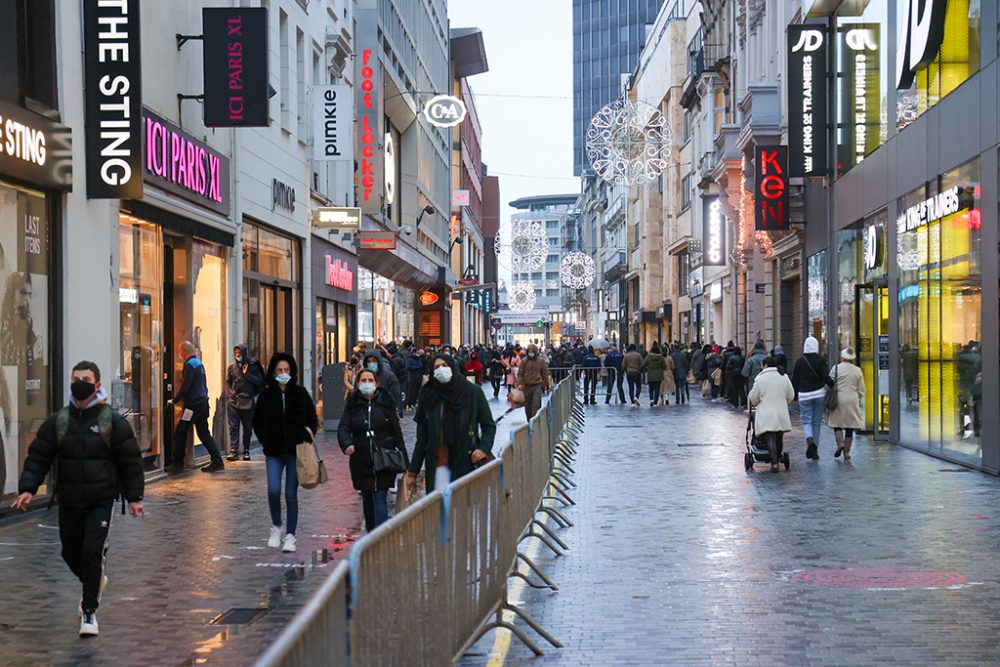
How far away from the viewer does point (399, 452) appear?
11844 millimetres

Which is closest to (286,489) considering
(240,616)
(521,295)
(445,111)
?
(240,616)

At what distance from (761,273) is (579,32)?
473 feet

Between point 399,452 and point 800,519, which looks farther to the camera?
point 800,519

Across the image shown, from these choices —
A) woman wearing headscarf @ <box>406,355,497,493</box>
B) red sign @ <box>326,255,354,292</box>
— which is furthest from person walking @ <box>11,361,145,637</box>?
red sign @ <box>326,255,354,292</box>

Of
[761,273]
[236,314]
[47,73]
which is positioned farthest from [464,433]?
[761,273]

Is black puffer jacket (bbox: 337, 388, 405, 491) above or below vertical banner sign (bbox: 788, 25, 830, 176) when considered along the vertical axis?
below

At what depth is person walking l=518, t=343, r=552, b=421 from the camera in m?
28.5

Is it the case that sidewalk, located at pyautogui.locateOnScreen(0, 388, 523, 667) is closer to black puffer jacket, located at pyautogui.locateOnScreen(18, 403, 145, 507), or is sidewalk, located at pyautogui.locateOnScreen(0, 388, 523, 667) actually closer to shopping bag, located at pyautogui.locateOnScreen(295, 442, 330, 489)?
shopping bag, located at pyautogui.locateOnScreen(295, 442, 330, 489)

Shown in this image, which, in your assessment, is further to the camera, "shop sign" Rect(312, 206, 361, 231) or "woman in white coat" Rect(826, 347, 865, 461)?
"shop sign" Rect(312, 206, 361, 231)

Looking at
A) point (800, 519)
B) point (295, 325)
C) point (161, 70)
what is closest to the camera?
point (800, 519)

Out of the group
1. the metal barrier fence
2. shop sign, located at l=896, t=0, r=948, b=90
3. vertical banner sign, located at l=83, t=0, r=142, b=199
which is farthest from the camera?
shop sign, located at l=896, t=0, r=948, b=90

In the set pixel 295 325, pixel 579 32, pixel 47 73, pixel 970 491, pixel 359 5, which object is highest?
pixel 579 32

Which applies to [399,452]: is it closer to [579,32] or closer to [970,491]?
[970,491]

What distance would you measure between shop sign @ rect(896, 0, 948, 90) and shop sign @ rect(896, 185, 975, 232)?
181cm
